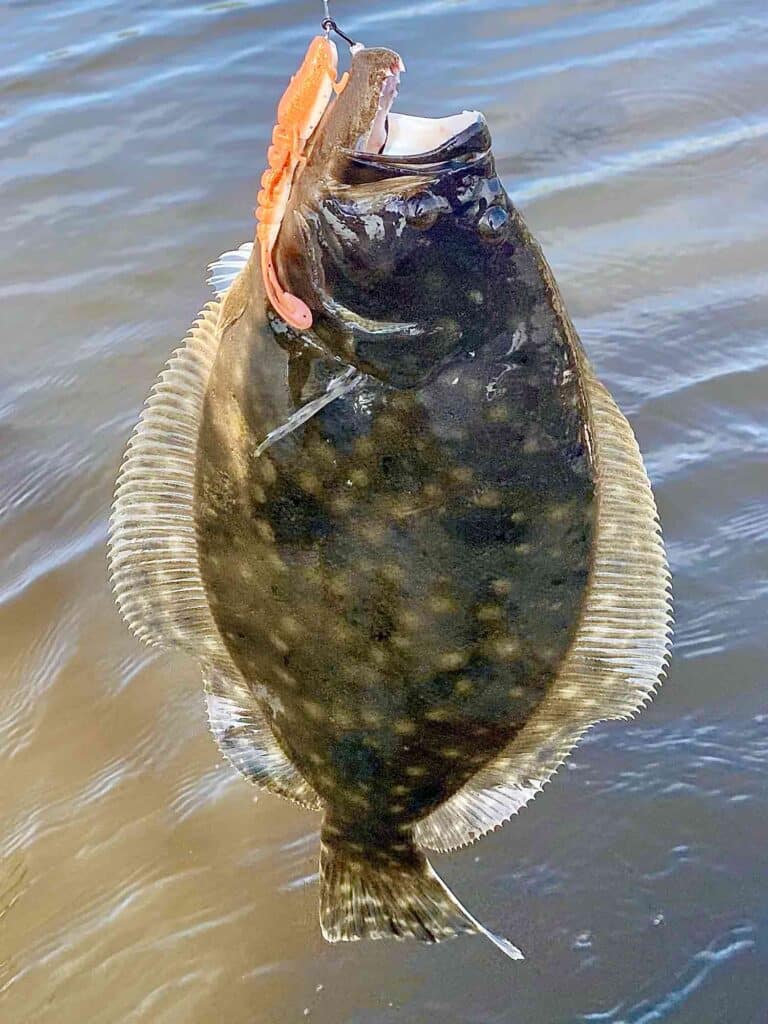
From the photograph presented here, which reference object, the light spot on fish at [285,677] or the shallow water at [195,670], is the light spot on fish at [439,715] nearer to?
the light spot on fish at [285,677]

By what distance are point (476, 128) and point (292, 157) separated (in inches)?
13.6

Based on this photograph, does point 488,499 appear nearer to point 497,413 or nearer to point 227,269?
point 497,413

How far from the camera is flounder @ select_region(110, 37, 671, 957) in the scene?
6.53 feet

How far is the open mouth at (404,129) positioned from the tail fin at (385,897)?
1.76 metres

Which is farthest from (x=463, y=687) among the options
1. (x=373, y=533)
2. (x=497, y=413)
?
(x=497, y=413)

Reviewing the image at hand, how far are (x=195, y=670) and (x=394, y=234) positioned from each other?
2.66 m

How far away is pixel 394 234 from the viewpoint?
6.41ft

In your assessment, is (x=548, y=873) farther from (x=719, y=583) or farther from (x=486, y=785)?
(x=719, y=583)

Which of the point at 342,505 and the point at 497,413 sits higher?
the point at 497,413

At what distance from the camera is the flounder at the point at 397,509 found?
1.99 m

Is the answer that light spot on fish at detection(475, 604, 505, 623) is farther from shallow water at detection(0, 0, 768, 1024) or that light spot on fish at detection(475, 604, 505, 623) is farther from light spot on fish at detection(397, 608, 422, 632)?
shallow water at detection(0, 0, 768, 1024)

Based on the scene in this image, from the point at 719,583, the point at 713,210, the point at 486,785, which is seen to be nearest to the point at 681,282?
the point at 713,210

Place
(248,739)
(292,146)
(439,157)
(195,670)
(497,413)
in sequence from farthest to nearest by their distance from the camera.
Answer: (195,670) → (248,739) → (497,413) → (292,146) → (439,157)

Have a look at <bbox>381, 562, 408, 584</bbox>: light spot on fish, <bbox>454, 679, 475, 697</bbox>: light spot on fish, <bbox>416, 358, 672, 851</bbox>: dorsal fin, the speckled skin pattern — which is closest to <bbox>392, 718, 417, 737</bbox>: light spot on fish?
the speckled skin pattern
